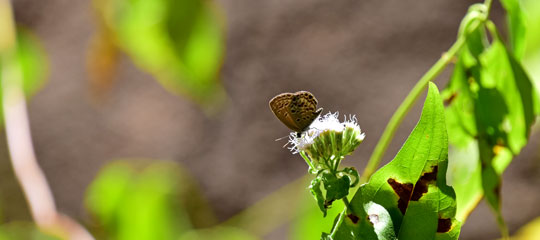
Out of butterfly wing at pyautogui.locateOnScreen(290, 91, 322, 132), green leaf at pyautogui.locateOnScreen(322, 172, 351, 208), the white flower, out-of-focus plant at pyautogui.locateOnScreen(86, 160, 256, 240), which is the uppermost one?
out-of-focus plant at pyautogui.locateOnScreen(86, 160, 256, 240)

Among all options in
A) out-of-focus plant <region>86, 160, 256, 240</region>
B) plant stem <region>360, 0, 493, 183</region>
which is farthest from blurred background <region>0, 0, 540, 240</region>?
plant stem <region>360, 0, 493, 183</region>

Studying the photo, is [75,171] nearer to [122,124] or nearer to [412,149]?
[122,124]

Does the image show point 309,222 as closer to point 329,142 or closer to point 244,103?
point 329,142

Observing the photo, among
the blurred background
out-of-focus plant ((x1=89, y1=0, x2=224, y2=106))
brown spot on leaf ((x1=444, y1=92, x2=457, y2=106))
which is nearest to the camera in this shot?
brown spot on leaf ((x1=444, y1=92, x2=457, y2=106))

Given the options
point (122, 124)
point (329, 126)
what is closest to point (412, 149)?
point (329, 126)

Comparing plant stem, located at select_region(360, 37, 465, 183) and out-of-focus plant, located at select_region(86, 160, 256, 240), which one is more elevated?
out-of-focus plant, located at select_region(86, 160, 256, 240)

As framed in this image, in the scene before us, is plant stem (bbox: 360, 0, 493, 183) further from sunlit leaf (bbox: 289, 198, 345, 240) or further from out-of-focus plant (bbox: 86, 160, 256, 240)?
out-of-focus plant (bbox: 86, 160, 256, 240)

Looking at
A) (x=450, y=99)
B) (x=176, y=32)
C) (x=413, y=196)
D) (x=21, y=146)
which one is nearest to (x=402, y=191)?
(x=413, y=196)
